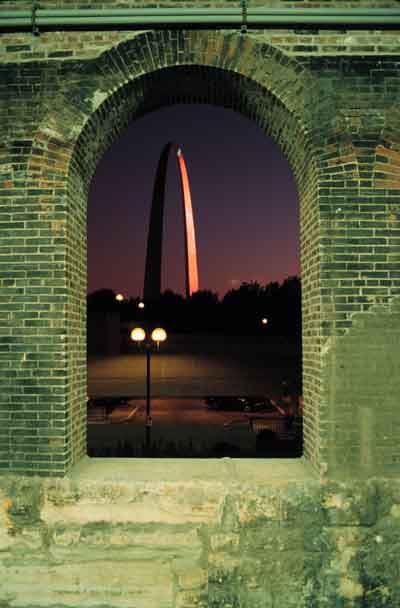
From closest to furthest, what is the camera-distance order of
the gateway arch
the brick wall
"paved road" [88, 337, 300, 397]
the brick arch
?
the brick wall, the brick arch, "paved road" [88, 337, 300, 397], the gateway arch

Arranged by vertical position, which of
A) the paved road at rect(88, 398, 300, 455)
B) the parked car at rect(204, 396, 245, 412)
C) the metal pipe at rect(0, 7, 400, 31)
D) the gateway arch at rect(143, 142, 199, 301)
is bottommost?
the paved road at rect(88, 398, 300, 455)

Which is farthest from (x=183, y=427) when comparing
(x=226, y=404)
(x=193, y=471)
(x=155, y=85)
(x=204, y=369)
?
(x=204, y=369)

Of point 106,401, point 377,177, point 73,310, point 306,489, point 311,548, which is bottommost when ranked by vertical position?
point 106,401

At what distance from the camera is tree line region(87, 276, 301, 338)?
6625cm

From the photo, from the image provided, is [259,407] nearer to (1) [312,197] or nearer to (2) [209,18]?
(1) [312,197]

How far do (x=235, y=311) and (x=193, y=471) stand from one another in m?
67.9

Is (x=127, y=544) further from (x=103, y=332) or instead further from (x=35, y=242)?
(x=103, y=332)

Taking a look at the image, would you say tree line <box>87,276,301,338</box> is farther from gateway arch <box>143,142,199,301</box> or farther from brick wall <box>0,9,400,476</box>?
brick wall <box>0,9,400,476</box>

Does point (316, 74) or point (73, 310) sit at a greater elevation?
point (316, 74)

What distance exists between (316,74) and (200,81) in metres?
1.11

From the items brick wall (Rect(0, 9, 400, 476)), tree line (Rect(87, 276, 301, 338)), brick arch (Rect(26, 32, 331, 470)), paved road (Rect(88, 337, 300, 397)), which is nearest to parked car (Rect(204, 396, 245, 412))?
paved road (Rect(88, 337, 300, 397))

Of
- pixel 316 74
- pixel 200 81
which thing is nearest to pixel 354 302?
pixel 316 74

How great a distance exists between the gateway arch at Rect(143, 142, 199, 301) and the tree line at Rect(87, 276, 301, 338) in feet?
84.2

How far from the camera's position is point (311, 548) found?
162 inches
